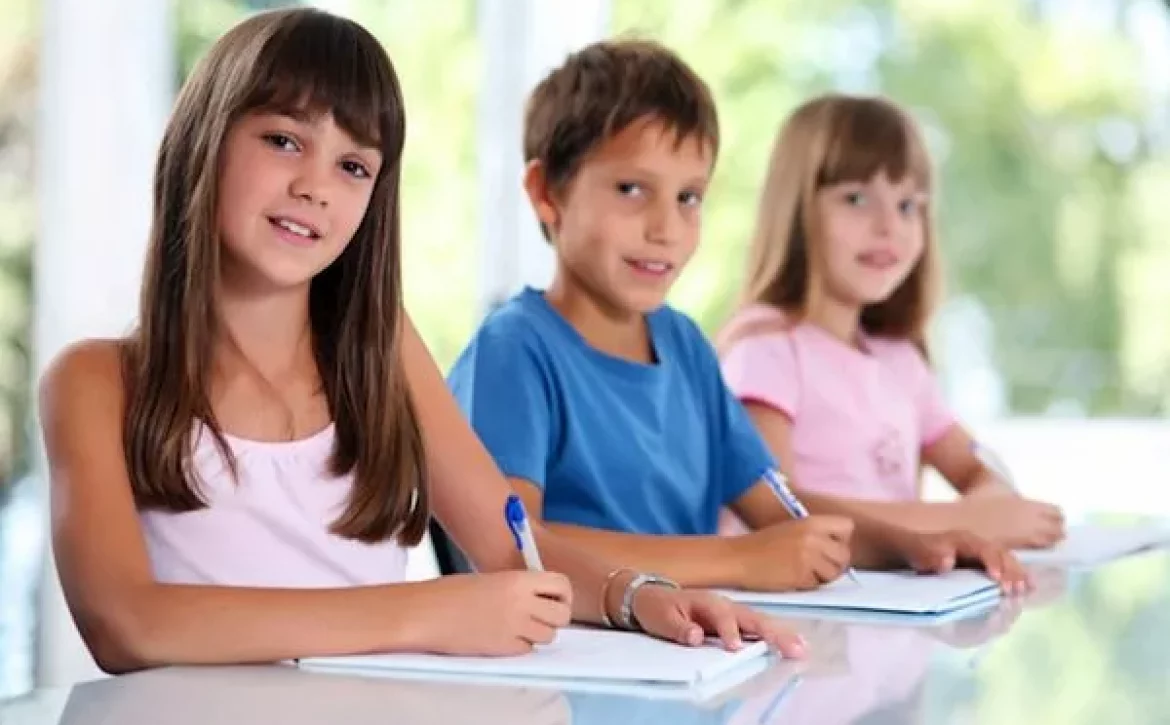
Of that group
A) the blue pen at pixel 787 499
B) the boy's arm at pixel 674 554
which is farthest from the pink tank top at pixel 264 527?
the blue pen at pixel 787 499

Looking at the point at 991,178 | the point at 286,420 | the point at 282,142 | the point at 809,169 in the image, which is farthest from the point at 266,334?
the point at 991,178

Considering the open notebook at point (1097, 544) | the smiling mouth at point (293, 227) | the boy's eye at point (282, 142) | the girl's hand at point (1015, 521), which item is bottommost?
the open notebook at point (1097, 544)

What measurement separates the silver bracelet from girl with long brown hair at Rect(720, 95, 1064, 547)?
0.91 metres

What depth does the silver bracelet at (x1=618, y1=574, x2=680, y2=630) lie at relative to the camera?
61.3 inches

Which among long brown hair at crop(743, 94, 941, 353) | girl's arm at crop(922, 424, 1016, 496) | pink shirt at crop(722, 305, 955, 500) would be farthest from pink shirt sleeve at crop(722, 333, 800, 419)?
girl's arm at crop(922, 424, 1016, 496)

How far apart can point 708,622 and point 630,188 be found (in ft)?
2.52

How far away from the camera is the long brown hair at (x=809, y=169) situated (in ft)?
8.59

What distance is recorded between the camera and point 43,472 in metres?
2.74

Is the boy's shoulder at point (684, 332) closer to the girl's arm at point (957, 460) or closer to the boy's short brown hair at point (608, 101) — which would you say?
the boy's short brown hair at point (608, 101)

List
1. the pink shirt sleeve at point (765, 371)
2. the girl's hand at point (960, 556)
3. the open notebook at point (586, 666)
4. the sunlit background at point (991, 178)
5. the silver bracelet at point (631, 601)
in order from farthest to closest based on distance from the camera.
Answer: the sunlit background at point (991, 178), the pink shirt sleeve at point (765, 371), the girl's hand at point (960, 556), the silver bracelet at point (631, 601), the open notebook at point (586, 666)

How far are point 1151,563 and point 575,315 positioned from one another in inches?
27.6

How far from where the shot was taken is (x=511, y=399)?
6.62ft

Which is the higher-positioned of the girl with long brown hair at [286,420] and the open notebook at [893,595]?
the girl with long brown hair at [286,420]

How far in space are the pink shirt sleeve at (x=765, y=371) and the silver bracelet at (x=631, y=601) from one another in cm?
91
